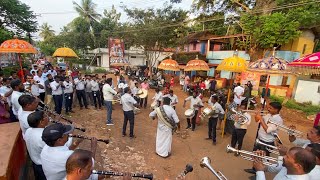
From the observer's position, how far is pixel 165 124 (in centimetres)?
632

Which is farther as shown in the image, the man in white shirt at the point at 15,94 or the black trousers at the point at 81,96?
the black trousers at the point at 81,96

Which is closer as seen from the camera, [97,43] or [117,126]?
[117,126]

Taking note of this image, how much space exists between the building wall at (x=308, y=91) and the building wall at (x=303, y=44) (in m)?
3.83

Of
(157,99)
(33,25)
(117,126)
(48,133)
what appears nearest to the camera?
(48,133)

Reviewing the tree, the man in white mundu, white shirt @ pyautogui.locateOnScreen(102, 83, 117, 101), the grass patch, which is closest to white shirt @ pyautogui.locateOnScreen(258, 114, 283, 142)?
the man in white mundu

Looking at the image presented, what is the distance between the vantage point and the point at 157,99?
10055 millimetres

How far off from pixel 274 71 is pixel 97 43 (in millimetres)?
Result: 35041

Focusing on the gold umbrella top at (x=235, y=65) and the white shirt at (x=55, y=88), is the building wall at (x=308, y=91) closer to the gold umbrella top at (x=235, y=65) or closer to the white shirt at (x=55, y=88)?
the gold umbrella top at (x=235, y=65)

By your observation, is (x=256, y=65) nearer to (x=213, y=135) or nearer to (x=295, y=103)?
(x=213, y=135)

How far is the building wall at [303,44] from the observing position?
53.3 ft

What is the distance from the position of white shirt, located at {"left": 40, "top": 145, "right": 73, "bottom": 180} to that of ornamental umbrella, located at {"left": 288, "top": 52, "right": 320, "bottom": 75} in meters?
5.68

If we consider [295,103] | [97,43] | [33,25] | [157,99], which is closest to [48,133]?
[157,99]

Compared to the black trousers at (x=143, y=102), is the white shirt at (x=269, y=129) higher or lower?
higher

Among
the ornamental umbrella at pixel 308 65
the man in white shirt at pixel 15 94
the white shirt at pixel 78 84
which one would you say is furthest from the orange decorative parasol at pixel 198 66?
the man in white shirt at pixel 15 94
